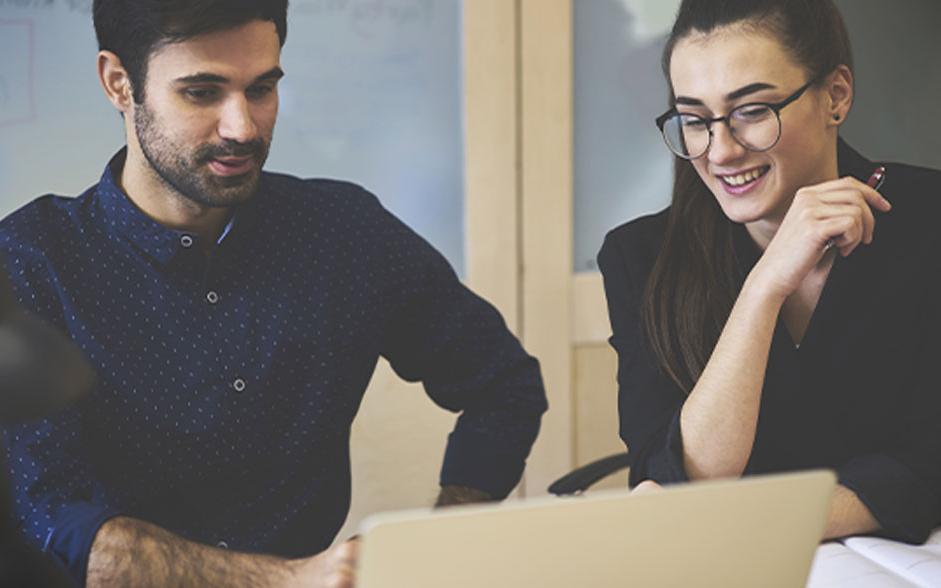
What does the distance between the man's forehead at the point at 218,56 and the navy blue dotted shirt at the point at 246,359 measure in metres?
0.17

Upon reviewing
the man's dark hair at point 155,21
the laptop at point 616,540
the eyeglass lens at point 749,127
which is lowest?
the laptop at point 616,540

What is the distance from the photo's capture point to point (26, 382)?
1.29 ft

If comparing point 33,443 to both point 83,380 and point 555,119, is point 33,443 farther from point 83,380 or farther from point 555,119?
point 555,119

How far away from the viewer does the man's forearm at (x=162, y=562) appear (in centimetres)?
129

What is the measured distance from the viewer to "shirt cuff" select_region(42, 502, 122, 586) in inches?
51.3

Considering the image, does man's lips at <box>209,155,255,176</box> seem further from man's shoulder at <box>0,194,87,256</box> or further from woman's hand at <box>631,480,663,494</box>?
woman's hand at <box>631,480,663,494</box>

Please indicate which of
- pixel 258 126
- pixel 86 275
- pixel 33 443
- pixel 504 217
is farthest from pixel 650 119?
pixel 33 443

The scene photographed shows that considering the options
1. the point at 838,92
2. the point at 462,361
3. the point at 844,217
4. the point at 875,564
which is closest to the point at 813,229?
the point at 844,217

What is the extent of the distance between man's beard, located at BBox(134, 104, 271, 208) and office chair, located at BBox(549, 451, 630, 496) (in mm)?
680

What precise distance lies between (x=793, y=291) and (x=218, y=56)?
81cm

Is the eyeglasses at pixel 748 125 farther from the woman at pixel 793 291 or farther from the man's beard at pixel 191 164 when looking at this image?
the man's beard at pixel 191 164

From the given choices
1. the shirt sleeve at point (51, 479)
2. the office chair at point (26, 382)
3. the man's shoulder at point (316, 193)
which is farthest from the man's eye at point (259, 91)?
the office chair at point (26, 382)

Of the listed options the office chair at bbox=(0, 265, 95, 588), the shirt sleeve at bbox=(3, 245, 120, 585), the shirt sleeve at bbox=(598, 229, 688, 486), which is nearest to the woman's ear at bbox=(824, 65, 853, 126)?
the shirt sleeve at bbox=(598, 229, 688, 486)

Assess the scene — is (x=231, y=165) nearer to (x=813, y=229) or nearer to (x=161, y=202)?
(x=161, y=202)
